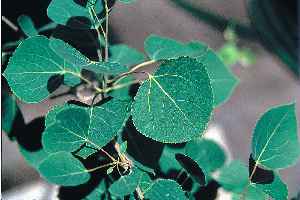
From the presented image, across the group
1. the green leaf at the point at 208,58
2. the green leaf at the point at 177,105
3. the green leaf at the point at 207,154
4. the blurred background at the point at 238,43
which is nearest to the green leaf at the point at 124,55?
the green leaf at the point at 208,58

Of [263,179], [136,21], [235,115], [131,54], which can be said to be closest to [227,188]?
[263,179]

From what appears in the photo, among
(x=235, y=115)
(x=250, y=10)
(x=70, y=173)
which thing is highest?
(x=70, y=173)

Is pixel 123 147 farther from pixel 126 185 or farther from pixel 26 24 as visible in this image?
pixel 26 24

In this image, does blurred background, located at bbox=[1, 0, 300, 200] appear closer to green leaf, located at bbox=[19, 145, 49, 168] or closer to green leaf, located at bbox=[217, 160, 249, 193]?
green leaf, located at bbox=[217, 160, 249, 193]

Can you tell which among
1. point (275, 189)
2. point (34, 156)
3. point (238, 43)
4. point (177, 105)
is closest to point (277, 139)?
point (275, 189)

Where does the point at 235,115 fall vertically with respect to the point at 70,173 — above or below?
below

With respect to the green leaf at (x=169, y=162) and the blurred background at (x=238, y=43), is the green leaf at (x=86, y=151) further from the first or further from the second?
the blurred background at (x=238, y=43)

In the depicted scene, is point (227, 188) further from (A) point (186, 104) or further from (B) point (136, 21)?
(B) point (136, 21)
